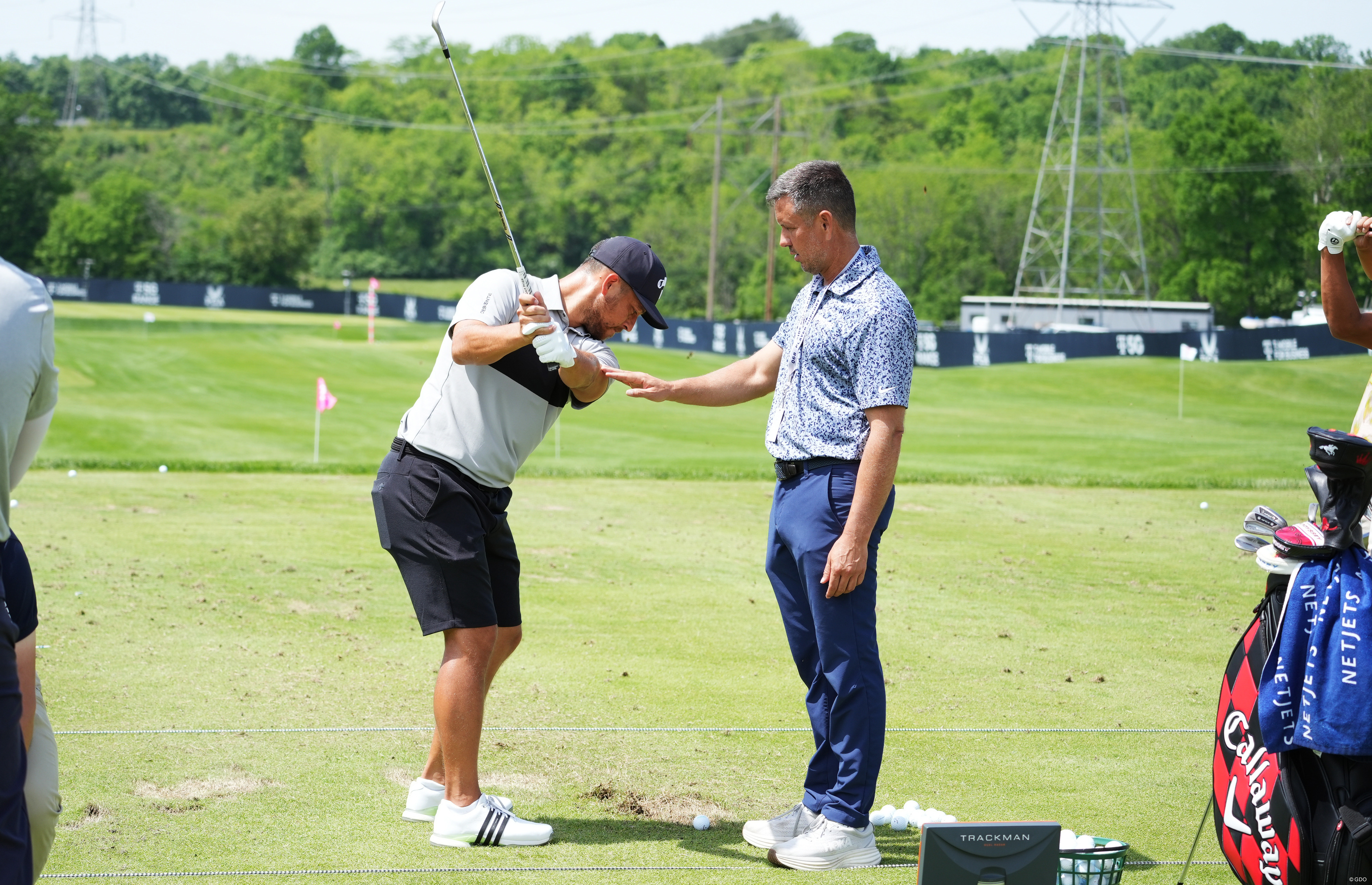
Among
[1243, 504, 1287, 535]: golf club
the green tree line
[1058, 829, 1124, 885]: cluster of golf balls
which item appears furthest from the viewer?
the green tree line

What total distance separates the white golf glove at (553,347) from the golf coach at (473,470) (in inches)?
5.6

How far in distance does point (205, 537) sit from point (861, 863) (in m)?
7.59

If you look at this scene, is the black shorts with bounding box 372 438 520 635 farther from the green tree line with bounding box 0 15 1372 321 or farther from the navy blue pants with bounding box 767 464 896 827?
the green tree line with bounding box 0 15 1372 321

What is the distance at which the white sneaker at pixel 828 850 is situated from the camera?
4.27 metres

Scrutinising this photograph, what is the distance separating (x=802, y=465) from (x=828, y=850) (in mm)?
1282

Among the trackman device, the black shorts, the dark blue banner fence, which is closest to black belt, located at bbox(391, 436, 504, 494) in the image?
the black shorts

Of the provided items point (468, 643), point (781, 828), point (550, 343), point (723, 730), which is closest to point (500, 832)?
point (468, 643)

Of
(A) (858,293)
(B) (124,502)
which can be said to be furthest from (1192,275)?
(A) (858,293)

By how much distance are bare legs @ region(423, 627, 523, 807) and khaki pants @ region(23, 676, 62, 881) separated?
154cm

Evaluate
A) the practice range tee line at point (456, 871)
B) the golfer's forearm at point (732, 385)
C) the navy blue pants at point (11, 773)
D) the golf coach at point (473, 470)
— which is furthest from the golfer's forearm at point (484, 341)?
the navy blue pants at point (11, 773)

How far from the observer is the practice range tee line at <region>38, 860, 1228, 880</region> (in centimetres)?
395

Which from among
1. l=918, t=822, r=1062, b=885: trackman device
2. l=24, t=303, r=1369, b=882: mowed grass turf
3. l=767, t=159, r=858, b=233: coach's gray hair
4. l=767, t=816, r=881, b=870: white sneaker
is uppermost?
l=767, t=159, r=858, b=233: coach's gray hair

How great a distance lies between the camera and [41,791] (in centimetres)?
296

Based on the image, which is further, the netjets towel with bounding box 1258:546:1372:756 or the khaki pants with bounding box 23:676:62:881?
the netjets towel with bounding box 1258:546:1372:756
